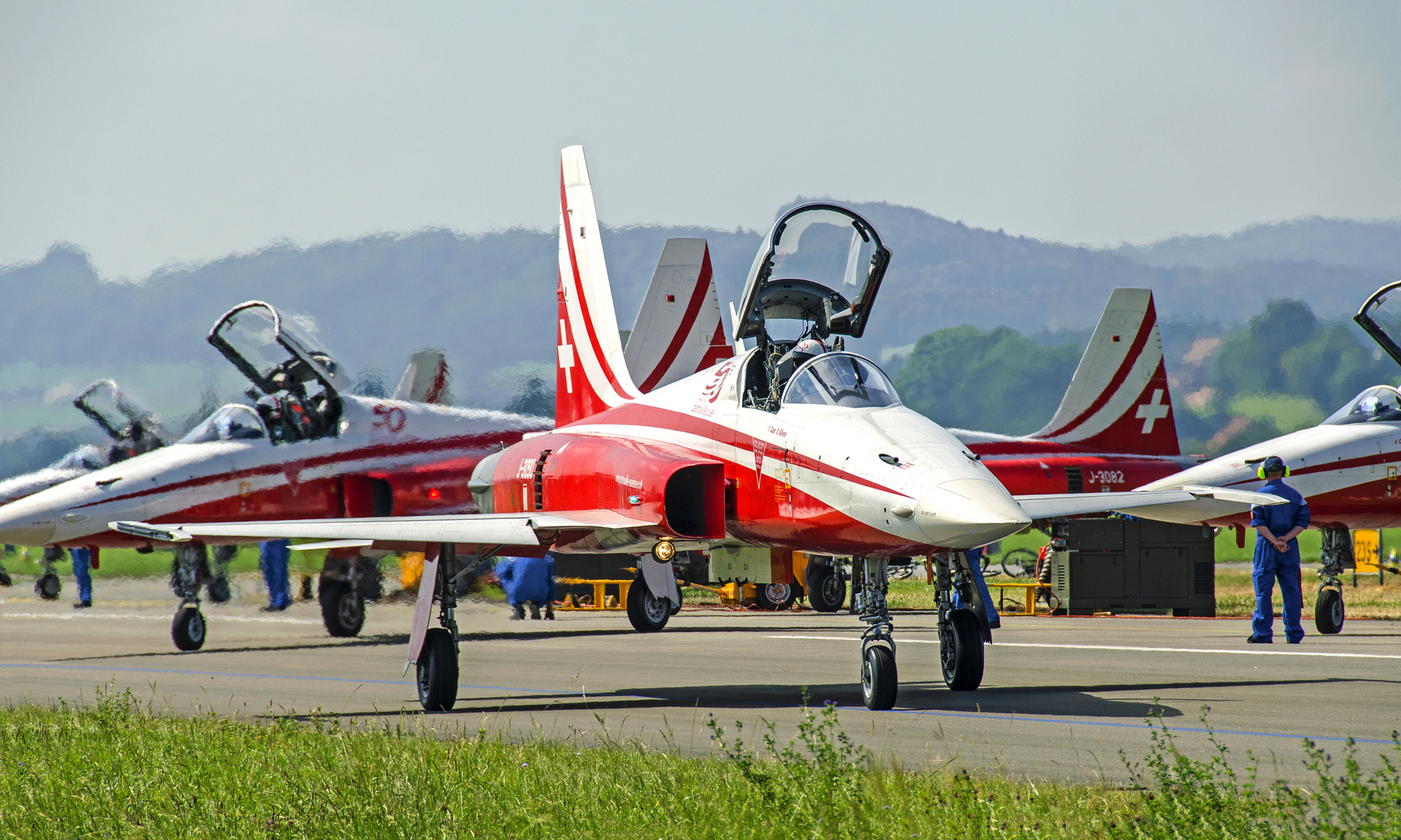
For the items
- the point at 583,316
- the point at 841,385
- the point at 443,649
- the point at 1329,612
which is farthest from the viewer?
the point at 583,316

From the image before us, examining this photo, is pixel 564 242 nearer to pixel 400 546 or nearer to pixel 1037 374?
pixel 400 546

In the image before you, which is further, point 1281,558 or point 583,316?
point 583,316

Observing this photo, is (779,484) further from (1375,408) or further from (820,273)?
(1375,408)

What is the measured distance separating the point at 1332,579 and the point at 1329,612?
65 centimetres

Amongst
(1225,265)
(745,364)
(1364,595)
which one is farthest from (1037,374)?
(745,364)

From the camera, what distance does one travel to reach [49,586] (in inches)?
1143

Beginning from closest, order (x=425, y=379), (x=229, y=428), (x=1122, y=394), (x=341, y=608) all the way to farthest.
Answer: (x=229, y=428), (x=341, y=608), (x=425, y=379), (x=1122, y=394)

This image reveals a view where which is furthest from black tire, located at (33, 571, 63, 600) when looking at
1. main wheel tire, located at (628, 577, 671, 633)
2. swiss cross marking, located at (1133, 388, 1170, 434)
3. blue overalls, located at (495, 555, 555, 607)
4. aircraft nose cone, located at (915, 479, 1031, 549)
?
aircraft nose cone, located at (915, 479, 1031, 549)

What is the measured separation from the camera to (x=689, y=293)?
2106 centimetres

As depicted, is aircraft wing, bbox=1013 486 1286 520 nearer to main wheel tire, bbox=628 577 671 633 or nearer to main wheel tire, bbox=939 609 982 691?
main wheel tire, bbox=939 609 982 691

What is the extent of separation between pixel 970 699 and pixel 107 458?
19687mm

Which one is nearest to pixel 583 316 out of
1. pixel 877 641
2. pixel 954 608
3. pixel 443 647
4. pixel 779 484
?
pixel 443 647

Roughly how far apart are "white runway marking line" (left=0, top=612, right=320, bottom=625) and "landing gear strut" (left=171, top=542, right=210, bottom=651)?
482 centimetres

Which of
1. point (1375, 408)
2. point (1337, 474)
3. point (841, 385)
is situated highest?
point (1375, 408)
